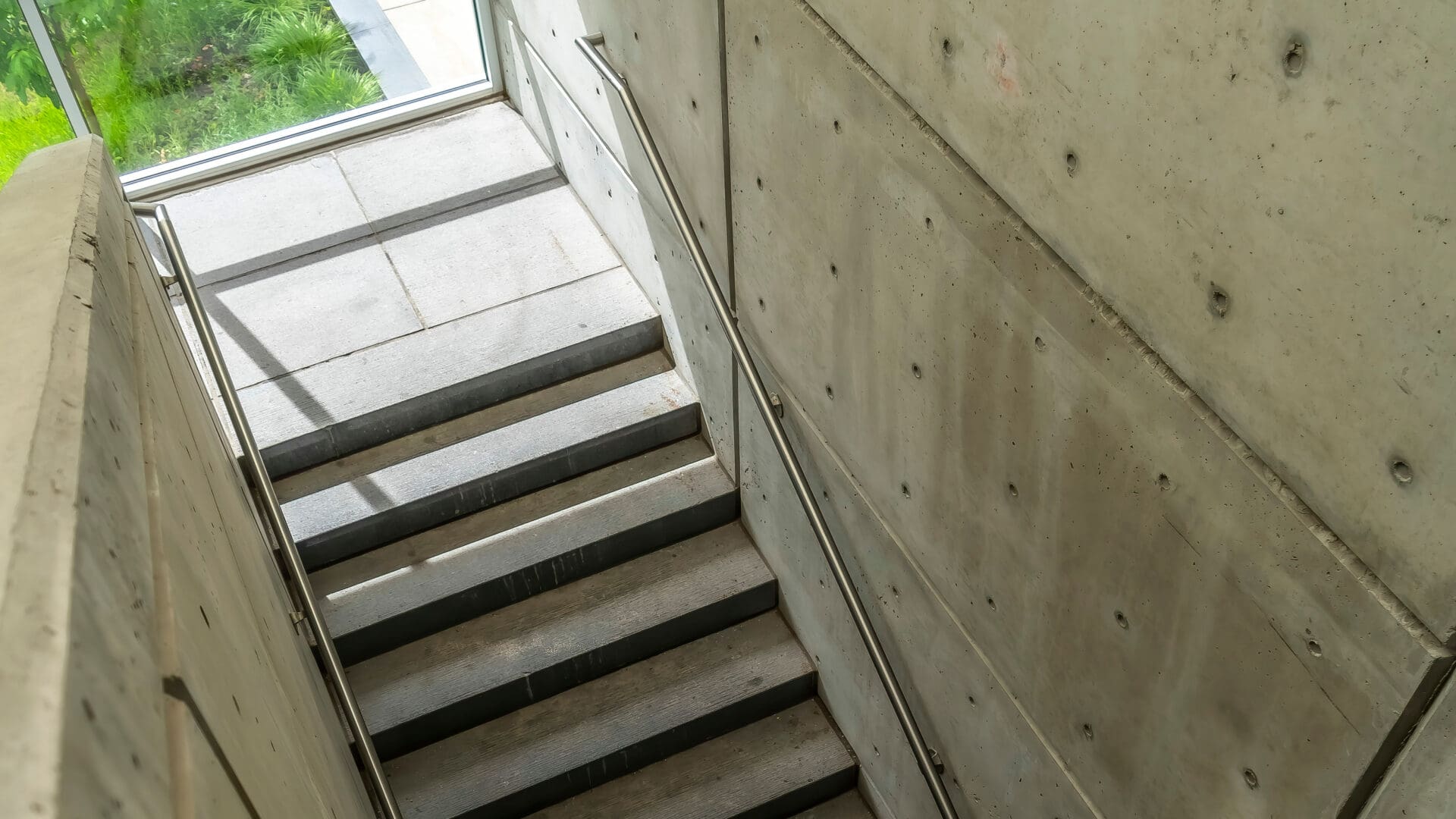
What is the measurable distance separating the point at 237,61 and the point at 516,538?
2.27m

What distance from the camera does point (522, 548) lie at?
4082mm

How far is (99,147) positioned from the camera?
217cm

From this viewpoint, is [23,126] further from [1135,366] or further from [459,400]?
[1135,366]

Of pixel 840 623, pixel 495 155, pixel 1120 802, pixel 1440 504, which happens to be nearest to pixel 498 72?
pixel 495 155

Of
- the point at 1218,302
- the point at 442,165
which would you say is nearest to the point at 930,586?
the point at 1218,302

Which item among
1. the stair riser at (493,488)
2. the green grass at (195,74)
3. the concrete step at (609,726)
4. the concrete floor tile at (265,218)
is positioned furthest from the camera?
the concrete floor tile at (265,218)

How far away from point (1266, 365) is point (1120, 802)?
102 cm

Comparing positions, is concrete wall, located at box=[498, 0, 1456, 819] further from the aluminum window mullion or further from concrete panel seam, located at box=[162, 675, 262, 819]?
the aluminum window mullion

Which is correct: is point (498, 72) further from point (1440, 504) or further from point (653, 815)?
point (1440, 504)

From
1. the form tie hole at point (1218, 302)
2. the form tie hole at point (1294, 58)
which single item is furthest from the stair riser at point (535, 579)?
the form tie hole at point (1294, 58)

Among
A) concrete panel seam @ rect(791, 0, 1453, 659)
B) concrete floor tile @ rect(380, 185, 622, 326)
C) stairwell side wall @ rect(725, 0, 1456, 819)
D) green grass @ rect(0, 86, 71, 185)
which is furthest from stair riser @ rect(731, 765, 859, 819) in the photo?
green grass @ rect(0, 86, 71, 185)

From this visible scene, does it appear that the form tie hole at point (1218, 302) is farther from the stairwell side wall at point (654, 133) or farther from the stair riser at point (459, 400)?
the stair riser at point (459, 400)

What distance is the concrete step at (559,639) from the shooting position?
382 centimetres

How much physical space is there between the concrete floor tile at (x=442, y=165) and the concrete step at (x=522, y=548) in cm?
137
